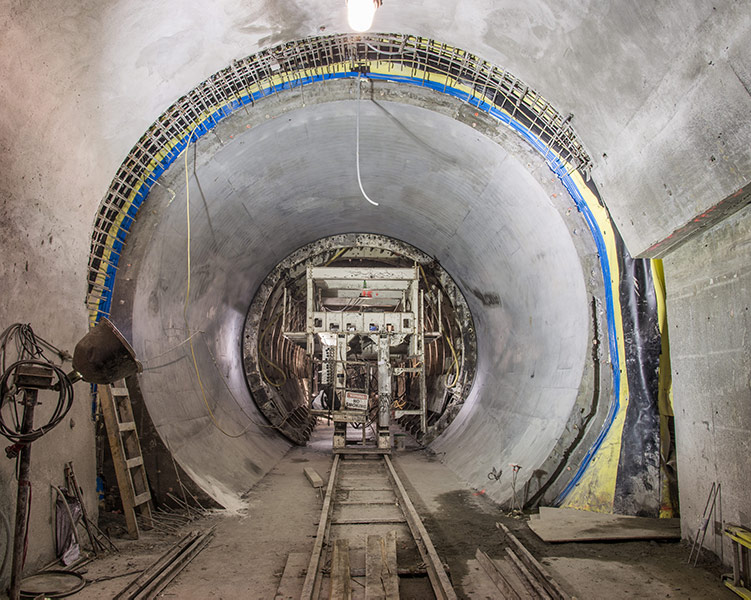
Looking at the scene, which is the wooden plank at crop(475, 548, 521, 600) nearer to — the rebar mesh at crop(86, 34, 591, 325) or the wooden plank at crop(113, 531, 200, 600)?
the wooden plank at crop(113, 531, 200, 600)

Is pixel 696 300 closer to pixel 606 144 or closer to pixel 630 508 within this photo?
pixel 606 144

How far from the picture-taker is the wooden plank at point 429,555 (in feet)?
10.8

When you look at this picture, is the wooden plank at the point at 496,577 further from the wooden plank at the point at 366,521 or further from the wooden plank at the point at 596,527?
the wooden plank at the point at 366,521

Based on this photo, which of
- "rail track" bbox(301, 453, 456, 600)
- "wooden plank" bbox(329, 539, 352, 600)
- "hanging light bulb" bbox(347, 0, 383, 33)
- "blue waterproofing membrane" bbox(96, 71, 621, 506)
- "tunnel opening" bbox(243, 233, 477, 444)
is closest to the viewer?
"wooden plank" bbox(329, 539, 352, 600)

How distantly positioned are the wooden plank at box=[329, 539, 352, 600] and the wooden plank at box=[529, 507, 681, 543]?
1.52 metres

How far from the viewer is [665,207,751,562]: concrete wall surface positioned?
334 cm

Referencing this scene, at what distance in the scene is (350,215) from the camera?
344 inches

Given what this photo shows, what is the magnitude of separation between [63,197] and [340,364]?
17.9 ft

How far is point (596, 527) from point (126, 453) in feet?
13.0

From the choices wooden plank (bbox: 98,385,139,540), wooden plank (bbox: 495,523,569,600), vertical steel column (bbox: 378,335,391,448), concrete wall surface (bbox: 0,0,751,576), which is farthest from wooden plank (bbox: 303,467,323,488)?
concrete wall surface (bbox: 0,0,751,576)

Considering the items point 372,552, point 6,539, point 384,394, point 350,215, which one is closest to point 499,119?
point 372,552

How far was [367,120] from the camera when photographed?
5699 millimetres

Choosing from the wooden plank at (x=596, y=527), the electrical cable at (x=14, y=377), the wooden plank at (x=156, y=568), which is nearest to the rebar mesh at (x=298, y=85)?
the electrical cable at (x=14, y=377)

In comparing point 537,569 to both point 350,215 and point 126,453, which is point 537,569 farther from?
point 350,215
